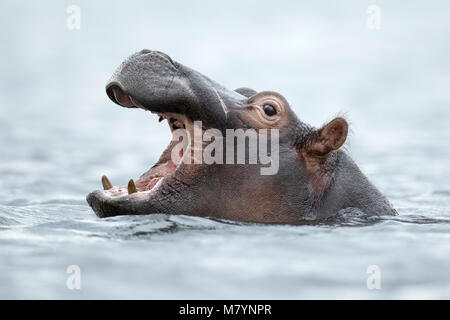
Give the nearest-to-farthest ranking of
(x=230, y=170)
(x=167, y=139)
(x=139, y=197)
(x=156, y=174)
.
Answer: (x=139, y=197)
(x=230, y=170)
(x=156, y=174)
(x=167, y=139)

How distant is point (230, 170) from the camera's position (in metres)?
9.91

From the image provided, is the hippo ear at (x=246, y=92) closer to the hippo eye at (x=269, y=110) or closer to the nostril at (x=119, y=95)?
the hippo eye at (x=269, y=110)

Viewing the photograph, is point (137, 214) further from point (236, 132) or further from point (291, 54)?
point (291, 54)

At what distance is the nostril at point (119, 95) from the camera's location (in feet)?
32.4

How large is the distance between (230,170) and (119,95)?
1.36 meters

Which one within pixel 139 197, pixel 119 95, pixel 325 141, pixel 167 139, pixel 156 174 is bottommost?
pixel 139 197

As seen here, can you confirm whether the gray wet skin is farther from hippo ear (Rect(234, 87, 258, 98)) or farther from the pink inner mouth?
hippo ear (Rect(234, 87, 258, 98))

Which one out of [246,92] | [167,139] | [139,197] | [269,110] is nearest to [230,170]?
[269,110]

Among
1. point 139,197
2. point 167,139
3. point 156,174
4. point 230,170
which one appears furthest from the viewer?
point 167,139

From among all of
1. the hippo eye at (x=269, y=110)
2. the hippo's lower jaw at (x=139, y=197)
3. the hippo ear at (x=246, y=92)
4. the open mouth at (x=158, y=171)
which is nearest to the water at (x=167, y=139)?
the hippo's lower jaw at (x=139, y=197)

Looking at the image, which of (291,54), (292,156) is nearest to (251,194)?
(292,156)

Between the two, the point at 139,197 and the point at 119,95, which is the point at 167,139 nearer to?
the point at 119,95
